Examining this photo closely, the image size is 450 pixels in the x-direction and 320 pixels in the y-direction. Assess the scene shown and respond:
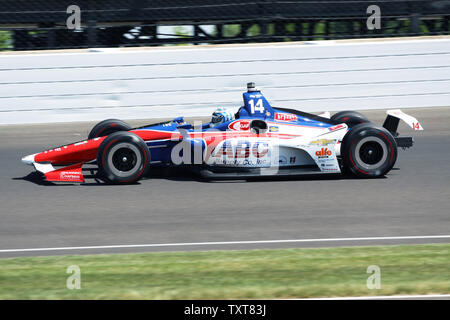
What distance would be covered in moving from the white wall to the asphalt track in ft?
9.85

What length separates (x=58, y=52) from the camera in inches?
585

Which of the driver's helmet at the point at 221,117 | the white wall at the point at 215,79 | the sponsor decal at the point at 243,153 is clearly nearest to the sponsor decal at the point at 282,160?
the sponsor decal at the point at 243,153

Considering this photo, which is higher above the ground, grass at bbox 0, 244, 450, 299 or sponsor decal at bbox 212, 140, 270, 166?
sponsor decal at bbox 212, 140, 270, 166

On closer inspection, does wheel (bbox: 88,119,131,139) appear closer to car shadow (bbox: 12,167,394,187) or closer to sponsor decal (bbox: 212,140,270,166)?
car shadow (bbox: 12,167,394,187)

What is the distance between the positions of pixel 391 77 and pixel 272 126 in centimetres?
561

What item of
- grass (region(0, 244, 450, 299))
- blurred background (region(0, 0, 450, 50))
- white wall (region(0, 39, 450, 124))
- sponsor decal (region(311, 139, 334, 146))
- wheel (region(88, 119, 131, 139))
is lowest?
grass (region(0, 244, 450, 299))

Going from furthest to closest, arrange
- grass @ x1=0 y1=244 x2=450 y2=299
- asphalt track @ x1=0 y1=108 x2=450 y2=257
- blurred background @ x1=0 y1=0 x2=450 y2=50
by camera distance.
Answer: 1. blurred background @ x1=0 y1=0 x2=450 y2=50
2. asphalt track @ x1=0 y1=108 x2=450 y2=257
3. grass @ x1=0 y1=244 x2=450 y2=299

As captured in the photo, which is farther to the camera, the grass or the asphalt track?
the asphalt track

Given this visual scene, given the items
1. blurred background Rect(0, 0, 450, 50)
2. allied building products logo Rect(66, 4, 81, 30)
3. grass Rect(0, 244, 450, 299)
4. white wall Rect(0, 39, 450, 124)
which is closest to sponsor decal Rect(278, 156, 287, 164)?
grass Rect(0, 244, 450, 299)

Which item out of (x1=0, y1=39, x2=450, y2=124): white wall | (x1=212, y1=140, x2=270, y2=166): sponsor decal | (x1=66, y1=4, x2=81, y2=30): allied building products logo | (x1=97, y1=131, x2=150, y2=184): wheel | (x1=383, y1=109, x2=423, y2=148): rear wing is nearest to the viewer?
(x1=97, y1=131, x2=150, y2=184): wheel

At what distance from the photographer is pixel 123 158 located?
1000 centimetres

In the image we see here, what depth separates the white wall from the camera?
1427 cm

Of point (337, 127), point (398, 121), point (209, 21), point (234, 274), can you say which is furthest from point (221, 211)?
point (209, 21)

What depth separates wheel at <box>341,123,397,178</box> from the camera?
33.2ft
